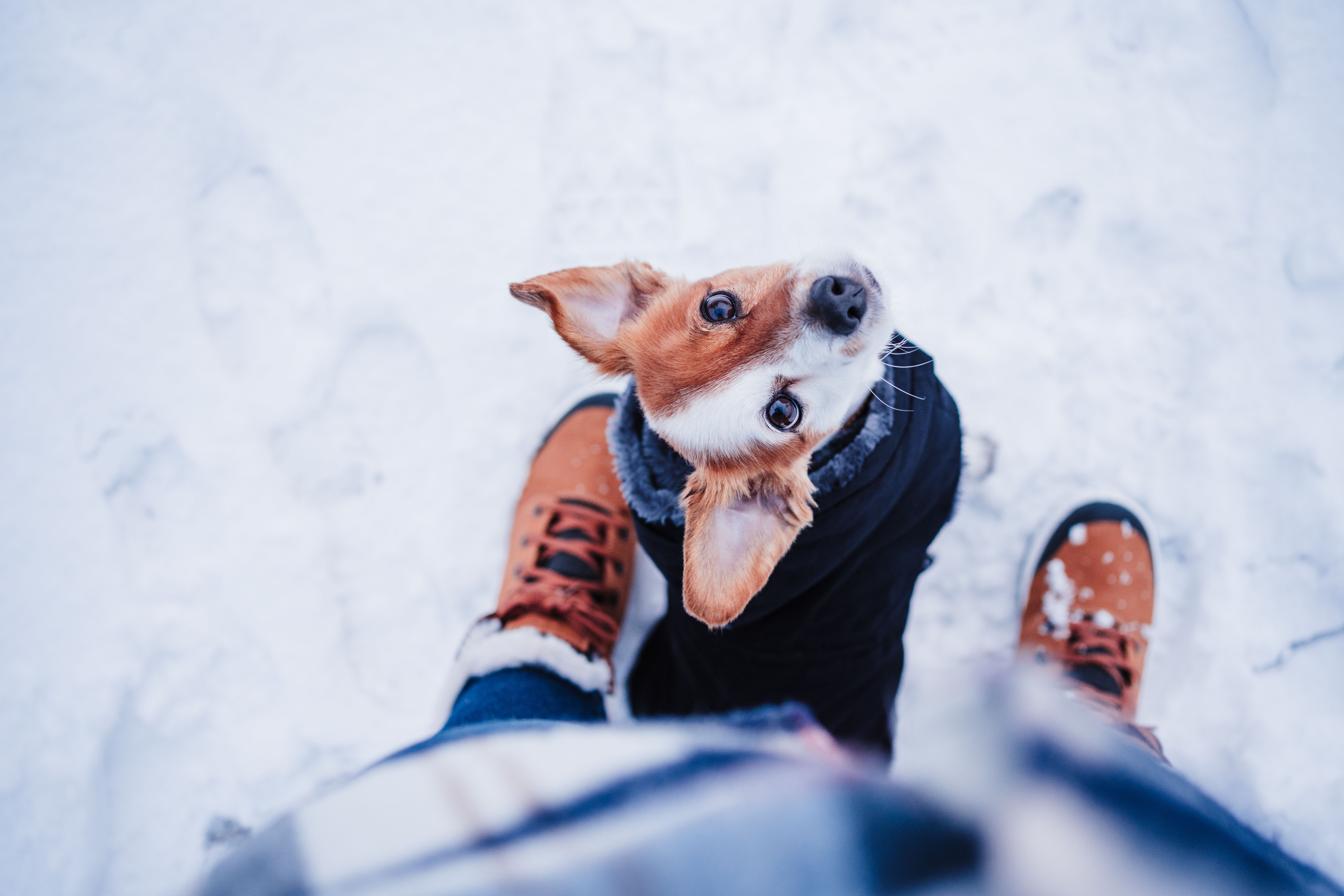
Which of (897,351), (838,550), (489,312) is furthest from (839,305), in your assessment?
(489,312)

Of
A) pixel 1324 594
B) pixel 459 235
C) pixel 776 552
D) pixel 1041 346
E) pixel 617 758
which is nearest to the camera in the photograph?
pixel 617 758

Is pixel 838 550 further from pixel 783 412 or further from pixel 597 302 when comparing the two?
pixel 597 302

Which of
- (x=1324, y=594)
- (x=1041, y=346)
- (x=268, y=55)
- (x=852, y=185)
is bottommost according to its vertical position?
(x=1324, y=594)

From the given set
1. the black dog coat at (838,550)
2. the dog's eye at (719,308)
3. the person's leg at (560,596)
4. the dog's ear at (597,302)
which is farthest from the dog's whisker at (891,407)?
the person's leg at (560,596)

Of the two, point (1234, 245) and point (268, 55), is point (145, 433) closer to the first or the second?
point (268, 55)

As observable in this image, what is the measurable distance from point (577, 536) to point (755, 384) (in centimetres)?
118

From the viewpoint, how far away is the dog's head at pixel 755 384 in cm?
142

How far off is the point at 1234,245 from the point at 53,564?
4280 millimetres

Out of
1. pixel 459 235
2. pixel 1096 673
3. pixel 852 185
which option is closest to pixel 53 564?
pixel 459 235

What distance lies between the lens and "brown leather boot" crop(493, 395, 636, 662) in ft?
7.30

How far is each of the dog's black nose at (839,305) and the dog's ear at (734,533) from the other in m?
0.31

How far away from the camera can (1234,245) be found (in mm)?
2254

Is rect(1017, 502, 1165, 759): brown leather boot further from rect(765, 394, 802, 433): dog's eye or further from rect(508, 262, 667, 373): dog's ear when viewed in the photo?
rect(508, 262, 667, 373): dog's ear

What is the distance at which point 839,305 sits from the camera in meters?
1.45
